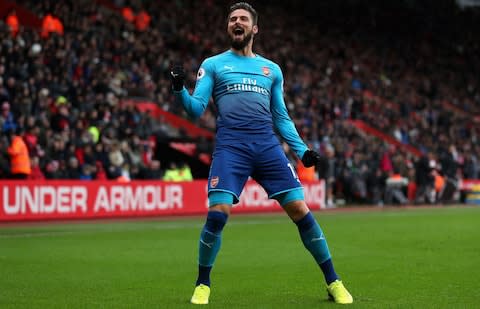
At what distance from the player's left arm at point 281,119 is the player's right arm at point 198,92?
599 mm

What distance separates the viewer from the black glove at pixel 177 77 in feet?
23.5

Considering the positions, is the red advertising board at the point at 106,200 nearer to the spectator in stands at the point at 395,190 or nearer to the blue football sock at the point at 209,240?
the spectator in stands at the point at 395,190

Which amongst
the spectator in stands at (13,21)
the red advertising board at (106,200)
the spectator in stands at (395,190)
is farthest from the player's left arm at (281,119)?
the spectator in stands at (395,190)

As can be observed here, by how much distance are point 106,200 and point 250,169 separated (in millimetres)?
15265

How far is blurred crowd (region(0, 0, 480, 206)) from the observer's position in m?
24.0

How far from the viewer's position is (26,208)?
807 inches

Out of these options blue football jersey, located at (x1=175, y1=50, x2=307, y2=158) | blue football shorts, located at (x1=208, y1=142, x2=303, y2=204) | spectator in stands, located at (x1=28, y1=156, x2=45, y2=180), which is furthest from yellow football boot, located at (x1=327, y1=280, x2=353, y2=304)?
spectator in stands, located at (x1=28, y1=156, x2=45, y2=180)

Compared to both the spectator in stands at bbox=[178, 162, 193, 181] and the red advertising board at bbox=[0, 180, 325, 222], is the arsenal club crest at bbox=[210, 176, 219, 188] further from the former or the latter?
the spectator in stands at bbox=[178, 162, 193, 181]

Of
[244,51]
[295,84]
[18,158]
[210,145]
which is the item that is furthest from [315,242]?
[295,84]

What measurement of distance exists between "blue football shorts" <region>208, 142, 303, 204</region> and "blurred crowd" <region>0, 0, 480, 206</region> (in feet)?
47.3

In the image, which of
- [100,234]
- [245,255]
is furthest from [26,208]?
[245,255]

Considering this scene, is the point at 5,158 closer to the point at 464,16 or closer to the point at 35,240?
the point at 35,240

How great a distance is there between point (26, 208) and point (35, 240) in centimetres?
566

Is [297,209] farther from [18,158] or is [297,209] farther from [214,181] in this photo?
[18,158]
